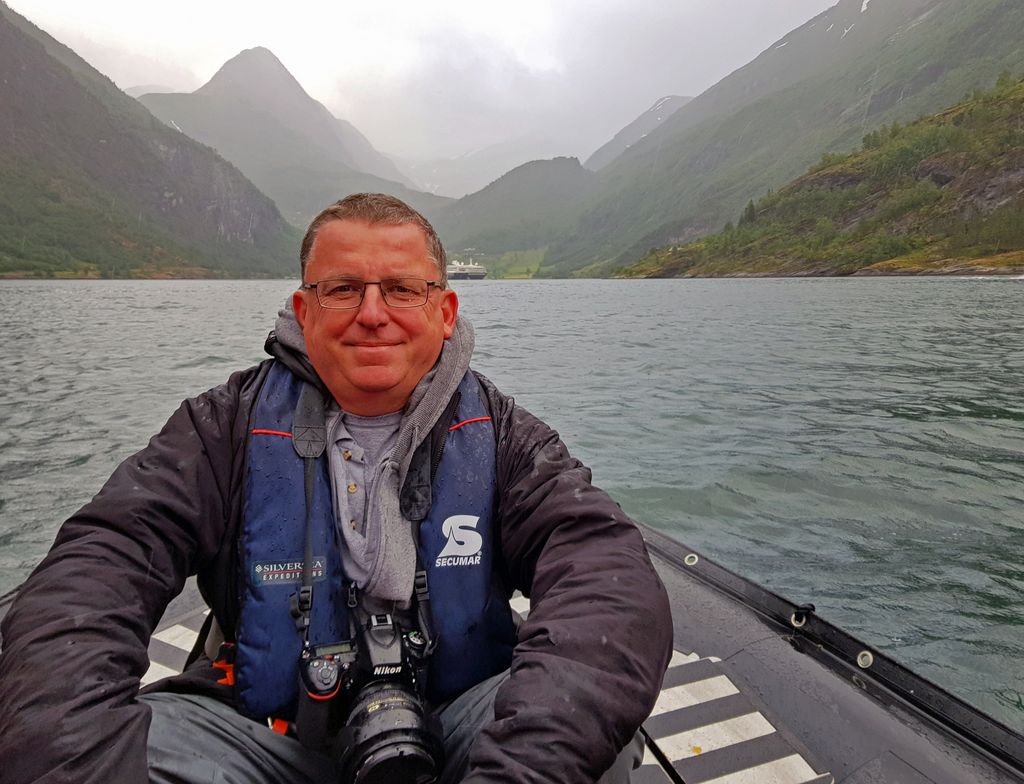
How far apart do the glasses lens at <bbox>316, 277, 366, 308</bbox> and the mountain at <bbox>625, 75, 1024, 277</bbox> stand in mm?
81282

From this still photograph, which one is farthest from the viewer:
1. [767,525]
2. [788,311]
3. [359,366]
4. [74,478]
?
[788,311]

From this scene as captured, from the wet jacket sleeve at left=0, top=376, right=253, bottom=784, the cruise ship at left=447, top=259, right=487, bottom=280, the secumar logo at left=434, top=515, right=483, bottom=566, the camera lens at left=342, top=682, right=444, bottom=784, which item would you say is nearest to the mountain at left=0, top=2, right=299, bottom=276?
the cruise ship at left=447, top=259, right=487, bottom=280

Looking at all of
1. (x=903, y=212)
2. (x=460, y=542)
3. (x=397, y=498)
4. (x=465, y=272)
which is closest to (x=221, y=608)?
(x=397, y=498)

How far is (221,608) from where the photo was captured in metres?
2.19

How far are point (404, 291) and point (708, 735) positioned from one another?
2291 mm

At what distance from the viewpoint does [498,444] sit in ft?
7.66

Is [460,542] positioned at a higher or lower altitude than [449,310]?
lower

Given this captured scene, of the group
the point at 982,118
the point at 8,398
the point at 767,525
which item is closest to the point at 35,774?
the point at 767,525

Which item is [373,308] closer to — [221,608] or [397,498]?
[397,498]

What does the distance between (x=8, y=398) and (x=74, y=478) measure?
6.87m

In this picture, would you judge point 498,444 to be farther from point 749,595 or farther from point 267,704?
point 749,595

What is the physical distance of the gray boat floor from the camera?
2.51 m

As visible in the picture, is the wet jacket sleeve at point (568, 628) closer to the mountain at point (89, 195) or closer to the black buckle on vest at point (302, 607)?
the black buckle on vest at point (302, 607)

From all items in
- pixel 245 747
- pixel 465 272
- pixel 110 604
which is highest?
pixel 110 604
